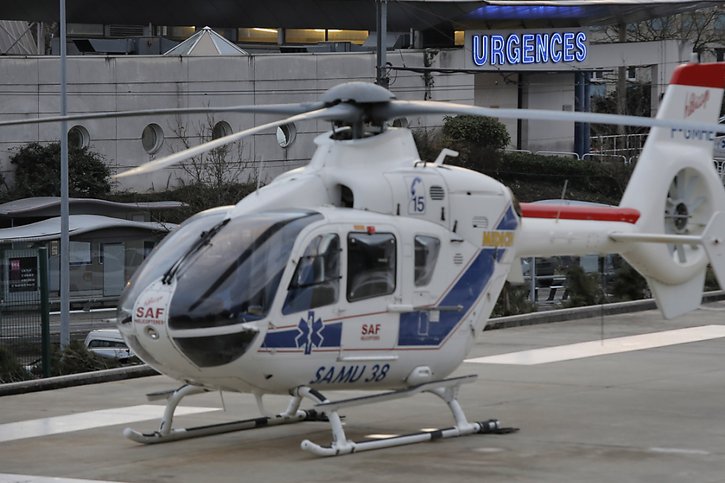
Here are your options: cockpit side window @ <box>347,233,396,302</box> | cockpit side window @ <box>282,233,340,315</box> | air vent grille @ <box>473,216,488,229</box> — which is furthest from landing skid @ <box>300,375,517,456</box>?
air vent grille @ <box>473,216,488,229</box>

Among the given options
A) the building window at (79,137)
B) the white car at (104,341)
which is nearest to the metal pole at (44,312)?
the white car at (104,341)

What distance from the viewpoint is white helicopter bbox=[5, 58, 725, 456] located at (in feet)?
40.1

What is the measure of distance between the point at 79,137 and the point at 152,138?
7.94 feet

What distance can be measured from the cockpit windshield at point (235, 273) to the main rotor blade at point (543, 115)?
1.44 m

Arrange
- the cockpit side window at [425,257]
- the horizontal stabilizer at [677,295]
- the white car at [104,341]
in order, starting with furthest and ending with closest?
the white car at [104,341]
the horizontal stabilizer at [677,295]
the cockpit side window at [425,257]

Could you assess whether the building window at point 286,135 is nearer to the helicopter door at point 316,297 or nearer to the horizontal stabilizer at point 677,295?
the horizontal stabilizer at point 677,295

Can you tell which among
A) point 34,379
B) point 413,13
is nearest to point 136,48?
point 413,13

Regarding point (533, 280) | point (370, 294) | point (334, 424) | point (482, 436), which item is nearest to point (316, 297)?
point (370, 294)

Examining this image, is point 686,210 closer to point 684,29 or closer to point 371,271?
point 371,271

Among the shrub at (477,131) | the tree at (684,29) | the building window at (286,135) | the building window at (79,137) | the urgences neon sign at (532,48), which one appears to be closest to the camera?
the building window at (79,137)

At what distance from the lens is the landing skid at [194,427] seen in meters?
13.5

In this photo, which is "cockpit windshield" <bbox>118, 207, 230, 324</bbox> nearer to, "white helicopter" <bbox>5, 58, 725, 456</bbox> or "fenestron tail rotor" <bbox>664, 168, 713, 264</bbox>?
"white helicopter" <bbox>5, 58, 725, 456</bbox>

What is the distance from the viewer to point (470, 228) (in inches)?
543

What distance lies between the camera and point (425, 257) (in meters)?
13.4
